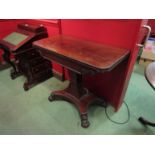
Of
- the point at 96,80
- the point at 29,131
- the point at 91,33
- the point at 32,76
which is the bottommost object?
the point at 29,131

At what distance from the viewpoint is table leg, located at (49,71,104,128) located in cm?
142

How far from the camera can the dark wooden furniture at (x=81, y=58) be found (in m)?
0.94

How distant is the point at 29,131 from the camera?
1382 mm

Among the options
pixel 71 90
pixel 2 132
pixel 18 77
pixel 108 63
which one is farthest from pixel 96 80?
pixel 18 77

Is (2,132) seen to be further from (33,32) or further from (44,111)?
(33,32)

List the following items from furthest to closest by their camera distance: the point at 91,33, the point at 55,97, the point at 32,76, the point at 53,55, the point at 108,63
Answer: the point at 32,76, the point at 55,97, the point at 91,33, the point at 53,55, the point at 108,63

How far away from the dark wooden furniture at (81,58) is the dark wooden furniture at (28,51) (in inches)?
19.1

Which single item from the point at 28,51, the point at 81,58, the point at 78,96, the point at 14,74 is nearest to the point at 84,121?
the point at 78,96

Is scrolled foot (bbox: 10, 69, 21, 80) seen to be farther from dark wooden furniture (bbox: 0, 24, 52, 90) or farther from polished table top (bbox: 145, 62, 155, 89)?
polished table top (bbox: 145, 62, 155, 89)

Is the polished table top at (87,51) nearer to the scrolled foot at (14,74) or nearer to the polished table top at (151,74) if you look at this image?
the polished table top at (151,74)

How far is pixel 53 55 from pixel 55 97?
72cm

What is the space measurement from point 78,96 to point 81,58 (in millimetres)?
674

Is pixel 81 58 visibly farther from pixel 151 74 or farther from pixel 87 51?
pixel 151 74

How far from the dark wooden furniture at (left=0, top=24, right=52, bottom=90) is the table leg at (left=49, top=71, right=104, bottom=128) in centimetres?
49
